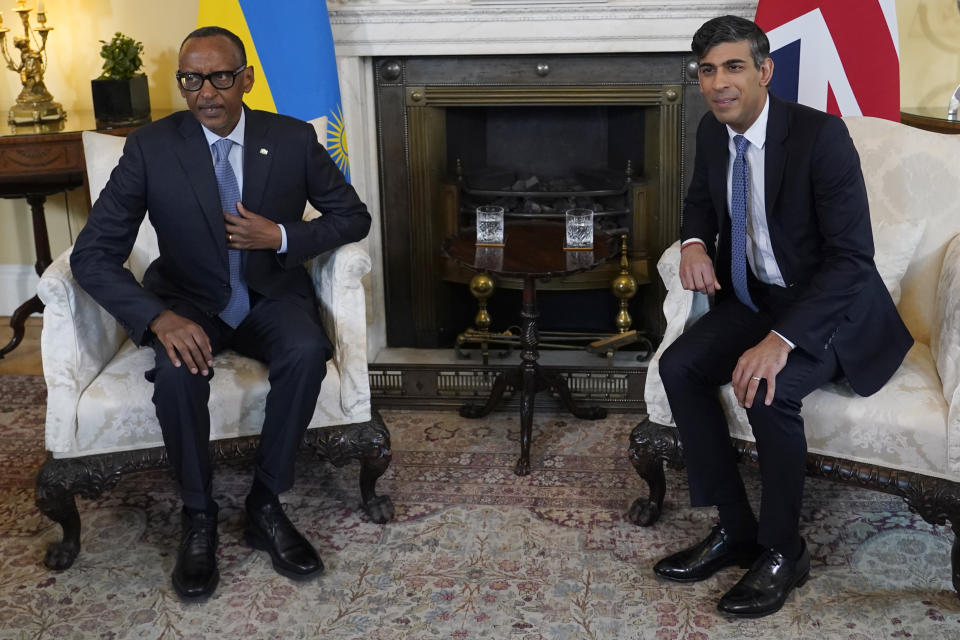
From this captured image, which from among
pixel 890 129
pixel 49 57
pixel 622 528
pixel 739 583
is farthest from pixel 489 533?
pixel 49 57

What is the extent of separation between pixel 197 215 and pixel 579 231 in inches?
42.5

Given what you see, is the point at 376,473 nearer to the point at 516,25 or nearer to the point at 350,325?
the point at 350,325

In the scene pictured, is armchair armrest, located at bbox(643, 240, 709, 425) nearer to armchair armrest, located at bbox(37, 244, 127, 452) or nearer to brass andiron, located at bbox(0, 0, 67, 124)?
armchair armrest, located at bbox(37, 244, 127, 452)

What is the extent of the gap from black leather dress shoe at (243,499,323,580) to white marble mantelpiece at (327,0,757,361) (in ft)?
5.26

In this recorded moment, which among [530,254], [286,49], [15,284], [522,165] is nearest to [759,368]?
[530,254]

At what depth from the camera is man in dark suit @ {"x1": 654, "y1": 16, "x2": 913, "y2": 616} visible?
7.33ft

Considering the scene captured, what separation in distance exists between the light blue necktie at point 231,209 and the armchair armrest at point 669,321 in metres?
1.01

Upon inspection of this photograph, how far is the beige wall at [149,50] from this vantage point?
353cm

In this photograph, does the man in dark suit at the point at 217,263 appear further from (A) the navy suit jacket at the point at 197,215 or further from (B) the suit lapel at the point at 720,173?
(B) the suit lapel at the point at 720,173

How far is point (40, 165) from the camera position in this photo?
3463 mm

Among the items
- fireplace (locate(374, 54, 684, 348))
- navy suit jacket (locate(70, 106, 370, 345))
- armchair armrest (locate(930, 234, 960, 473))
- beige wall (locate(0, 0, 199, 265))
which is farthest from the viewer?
beige wall (locate(0, 0, 199, 265))

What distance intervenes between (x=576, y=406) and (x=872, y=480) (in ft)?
3.78

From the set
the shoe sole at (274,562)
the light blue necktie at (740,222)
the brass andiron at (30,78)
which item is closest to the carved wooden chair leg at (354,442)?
the shoe sole at (274,562)

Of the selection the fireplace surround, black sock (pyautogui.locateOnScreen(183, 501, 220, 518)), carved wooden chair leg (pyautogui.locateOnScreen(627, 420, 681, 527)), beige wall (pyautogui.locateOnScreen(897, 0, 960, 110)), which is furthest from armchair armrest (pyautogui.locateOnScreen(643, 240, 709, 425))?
beige wall (pyautogui.locateOnScreen(897, 0, 960, 110))
